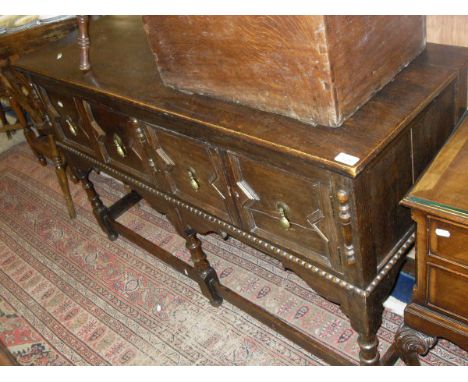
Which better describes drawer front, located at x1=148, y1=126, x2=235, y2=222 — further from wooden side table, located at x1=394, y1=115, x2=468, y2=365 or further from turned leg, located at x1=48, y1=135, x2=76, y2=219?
turned leg, located at x1=48, y1=135, x2=76, y2=219

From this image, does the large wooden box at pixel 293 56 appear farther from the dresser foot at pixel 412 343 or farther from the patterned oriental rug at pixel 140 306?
the patterned oriental rug at pixel 140 306

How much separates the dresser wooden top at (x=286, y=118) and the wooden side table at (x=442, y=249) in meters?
0.16

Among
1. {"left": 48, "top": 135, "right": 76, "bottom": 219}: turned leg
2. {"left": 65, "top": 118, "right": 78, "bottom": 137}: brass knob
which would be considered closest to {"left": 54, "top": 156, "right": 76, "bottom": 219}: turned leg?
{"left": 48, "top": 135, "right": 76, "bottom": 219}: turned leg

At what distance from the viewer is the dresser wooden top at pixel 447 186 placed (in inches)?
41.3

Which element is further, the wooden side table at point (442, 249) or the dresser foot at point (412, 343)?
the dresser foot at point (412, 343)

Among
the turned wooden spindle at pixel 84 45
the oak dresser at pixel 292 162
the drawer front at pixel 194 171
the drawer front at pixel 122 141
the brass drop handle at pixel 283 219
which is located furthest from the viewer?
the turned wooden spindle at pixel 84 45

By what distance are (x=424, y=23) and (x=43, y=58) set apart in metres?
1.65

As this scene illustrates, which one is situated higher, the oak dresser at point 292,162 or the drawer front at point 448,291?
the oak dresser at point 292,162

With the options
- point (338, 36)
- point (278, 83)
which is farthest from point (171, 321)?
point (338, 36)

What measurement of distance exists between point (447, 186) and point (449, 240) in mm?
134

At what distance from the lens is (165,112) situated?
1403mm

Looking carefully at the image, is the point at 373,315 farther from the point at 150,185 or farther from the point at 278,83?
the point at 150,185

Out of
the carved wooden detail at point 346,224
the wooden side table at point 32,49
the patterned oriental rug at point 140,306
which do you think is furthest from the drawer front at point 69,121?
the carved wooden detail at point 346,224

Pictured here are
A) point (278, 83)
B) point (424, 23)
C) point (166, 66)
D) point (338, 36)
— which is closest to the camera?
point (338, 36)
